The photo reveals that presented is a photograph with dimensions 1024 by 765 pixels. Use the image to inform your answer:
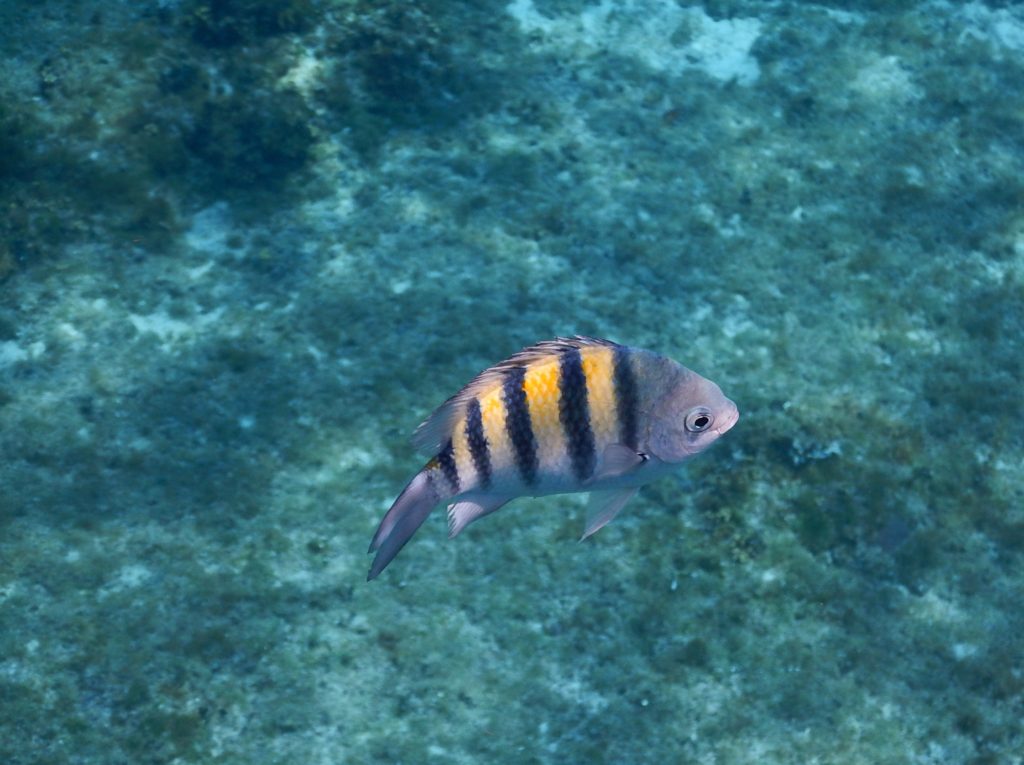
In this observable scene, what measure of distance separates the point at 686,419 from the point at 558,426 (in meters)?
0.45

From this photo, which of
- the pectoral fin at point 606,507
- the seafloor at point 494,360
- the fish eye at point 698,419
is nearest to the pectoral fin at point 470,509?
the pectoral fin at point 606,507

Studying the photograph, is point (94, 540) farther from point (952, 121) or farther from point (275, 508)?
point (952, 121)

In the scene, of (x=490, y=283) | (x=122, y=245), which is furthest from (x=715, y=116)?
(x=122, y=245)

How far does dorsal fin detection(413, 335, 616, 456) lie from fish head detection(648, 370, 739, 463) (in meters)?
0.28

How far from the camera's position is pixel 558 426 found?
2865mm

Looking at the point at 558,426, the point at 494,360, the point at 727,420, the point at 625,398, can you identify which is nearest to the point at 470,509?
the point at 558,426

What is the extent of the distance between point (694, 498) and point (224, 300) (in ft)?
11.2

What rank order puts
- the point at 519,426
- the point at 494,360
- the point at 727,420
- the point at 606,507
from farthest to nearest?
the point at 494,360 < the point at 606,507 < the point at 727,420 < the point at 519,426

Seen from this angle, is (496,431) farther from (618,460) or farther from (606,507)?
(606,507)

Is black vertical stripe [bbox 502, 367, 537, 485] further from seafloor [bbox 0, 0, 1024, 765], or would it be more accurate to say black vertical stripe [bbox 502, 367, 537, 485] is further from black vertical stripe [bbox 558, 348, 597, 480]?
seafloor [bbox 0, 0, 1024, 765]

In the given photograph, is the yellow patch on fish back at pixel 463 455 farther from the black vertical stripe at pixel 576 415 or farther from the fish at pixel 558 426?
the black vertical stripe at pixel 576 415

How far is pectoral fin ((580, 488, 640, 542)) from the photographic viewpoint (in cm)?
306

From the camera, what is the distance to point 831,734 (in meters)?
4.43

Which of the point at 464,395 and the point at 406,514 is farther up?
the point at 464,395
